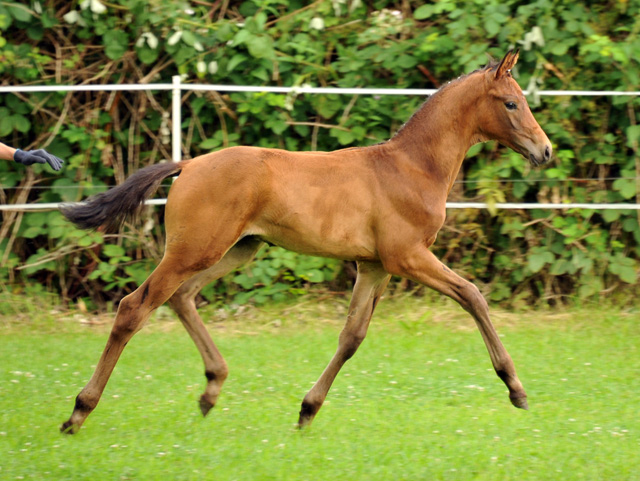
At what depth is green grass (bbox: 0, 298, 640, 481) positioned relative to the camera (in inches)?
171

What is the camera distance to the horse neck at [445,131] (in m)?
5.04

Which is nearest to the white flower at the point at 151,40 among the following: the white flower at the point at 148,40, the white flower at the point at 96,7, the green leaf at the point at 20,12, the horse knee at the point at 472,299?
the white flower at the point at 148,40

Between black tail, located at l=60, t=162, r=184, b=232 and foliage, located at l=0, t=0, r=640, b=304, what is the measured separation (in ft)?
9.40

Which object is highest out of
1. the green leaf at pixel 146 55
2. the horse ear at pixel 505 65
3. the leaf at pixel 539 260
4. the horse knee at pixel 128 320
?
the horse ear at pixel 505 65

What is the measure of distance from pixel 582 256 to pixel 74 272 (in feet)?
15.5

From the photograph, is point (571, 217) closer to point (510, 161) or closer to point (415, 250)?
point (510, 161)

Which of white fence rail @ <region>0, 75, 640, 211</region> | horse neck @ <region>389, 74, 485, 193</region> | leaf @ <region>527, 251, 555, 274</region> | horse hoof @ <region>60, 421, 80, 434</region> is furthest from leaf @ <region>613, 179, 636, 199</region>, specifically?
horse hoof @ <region>60, 421, 80, 434</region>

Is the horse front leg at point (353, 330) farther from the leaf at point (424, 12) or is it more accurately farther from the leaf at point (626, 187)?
the leaf at point (424, 12)

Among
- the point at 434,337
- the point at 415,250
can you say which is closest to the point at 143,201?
the point at 415,250

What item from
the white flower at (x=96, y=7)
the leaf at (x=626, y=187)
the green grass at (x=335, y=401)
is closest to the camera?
the green grass at (x=335, y=401)

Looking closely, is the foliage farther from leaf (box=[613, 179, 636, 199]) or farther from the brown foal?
the brown foal

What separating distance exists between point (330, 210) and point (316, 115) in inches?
147

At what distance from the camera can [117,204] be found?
4.90m

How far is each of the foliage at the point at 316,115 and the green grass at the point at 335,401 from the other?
0.54 m
